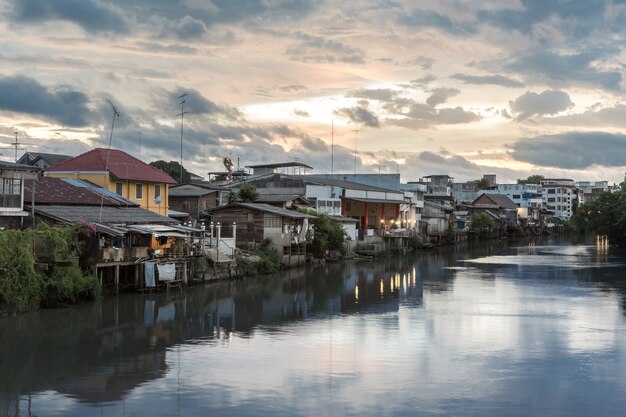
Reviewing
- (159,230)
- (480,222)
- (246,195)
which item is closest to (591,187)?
(480,222)

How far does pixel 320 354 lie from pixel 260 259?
21321 millimetres

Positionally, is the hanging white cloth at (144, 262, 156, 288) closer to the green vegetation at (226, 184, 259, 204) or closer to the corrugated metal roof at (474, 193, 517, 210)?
the green vegetation at (226, 184, 259, 204)

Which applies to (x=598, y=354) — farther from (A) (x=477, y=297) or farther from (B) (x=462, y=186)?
(B) (x=462, y=186)

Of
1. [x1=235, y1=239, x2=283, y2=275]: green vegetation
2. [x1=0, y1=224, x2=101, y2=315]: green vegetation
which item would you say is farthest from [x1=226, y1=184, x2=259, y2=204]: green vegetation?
[x1=0, y1=224, x2=101, y2=315]: green vegetation

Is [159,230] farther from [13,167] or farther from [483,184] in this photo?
[483,184]

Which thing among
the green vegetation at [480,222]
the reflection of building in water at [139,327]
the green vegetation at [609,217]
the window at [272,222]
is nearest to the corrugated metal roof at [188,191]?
the window at [272,222]

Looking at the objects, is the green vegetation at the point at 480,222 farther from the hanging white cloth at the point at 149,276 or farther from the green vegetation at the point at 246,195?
the hanging white cloth at the point at 149,276

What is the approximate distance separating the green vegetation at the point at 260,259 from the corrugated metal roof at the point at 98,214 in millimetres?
5552

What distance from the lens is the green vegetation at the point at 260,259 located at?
40441 mm

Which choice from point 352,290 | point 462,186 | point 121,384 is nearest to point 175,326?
point 121,384

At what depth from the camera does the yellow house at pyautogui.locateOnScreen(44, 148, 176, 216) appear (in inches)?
1617

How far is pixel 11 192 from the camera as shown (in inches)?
1139

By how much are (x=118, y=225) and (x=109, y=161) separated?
10838 millimetres

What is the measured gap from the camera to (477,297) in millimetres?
34781
